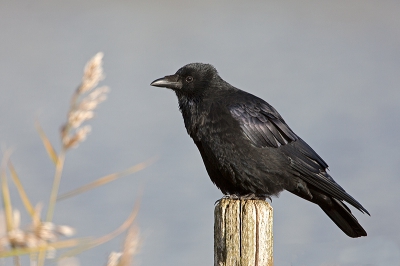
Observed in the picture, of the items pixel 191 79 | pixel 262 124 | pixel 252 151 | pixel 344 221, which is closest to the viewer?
pixel 252 151

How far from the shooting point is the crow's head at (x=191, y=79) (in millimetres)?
6746

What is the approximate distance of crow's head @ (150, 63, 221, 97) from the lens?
22.1 feet

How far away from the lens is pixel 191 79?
690 centimetres

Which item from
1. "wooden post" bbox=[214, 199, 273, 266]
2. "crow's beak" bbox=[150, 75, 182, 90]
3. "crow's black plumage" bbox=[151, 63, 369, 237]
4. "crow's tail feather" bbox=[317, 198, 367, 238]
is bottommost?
"wooden post" bbox=[214, 199, 273, 266]

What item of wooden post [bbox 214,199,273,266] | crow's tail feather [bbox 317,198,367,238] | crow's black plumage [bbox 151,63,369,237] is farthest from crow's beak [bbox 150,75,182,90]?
wooden post [bbox 214,199,273,266]

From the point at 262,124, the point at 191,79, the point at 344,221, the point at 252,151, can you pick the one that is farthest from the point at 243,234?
the point at 191,79

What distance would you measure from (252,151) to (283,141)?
24.0 inches

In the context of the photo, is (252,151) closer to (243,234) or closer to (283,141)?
(283,141)

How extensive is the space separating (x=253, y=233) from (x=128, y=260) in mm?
2475

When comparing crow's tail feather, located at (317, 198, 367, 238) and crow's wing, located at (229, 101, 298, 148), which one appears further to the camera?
crow's tail feather, located at (317, 198, 367, 238)

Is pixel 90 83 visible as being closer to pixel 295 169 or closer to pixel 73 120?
pixel 73 120

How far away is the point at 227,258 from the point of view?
4.17m

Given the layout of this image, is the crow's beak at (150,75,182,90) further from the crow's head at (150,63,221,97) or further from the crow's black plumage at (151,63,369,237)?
the crow's black plumage at (151,63,369,237)

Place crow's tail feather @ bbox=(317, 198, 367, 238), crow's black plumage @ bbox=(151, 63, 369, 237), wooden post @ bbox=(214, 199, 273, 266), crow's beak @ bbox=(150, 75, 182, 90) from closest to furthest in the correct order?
wooden post @ bbox=(214, 199, 273, 266) → crow's black plumage @ bbox=(151, 63, 369, 237) → crow's tail feather @ bbox=(317, 198, 367, 238) → crow's beak @ bbox=(150, 75, 182, 90)
